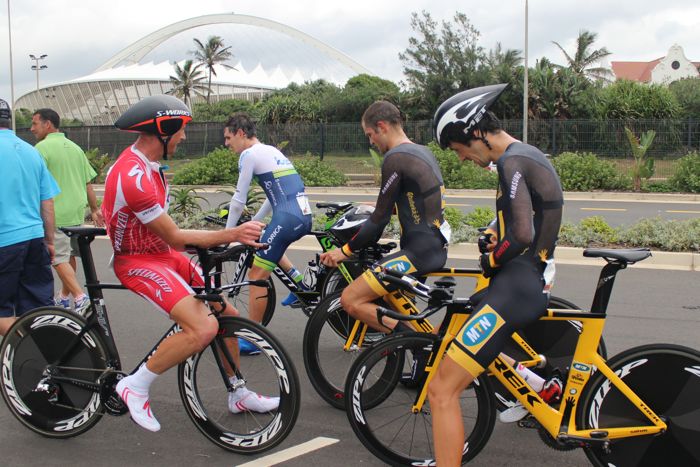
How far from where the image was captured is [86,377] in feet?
14.3

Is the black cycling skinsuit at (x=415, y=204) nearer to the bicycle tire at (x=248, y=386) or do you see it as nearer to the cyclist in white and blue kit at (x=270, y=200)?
the bicycle tire at (x=248, y=386)

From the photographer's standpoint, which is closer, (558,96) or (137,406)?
(137,406)

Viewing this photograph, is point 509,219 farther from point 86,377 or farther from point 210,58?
point 210,58

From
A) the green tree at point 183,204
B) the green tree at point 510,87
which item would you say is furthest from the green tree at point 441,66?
the green tree at point 183,204

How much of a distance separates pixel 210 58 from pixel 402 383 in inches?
3324

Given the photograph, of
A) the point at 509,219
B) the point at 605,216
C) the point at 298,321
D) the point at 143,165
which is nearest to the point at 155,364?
the point at 143,165

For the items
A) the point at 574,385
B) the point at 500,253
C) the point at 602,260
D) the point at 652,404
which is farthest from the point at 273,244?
the point at 602,260

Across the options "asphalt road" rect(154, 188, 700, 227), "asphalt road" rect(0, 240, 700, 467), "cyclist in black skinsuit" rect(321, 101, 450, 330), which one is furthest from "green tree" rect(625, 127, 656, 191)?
"cyclist in black skinsuit" rect(321, 101, 450, 330)

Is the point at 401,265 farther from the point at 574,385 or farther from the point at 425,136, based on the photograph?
the point at 425,136

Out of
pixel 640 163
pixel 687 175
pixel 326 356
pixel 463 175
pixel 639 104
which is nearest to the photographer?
pixel 326 356

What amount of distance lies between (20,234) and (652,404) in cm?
411

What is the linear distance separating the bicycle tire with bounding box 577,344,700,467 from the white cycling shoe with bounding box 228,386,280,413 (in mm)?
1728

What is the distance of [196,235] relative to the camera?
4.02 m

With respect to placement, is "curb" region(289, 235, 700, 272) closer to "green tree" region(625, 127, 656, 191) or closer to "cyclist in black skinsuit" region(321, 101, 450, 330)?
"cyclist in black skinsuit" region(321, 101, 450, 330)
